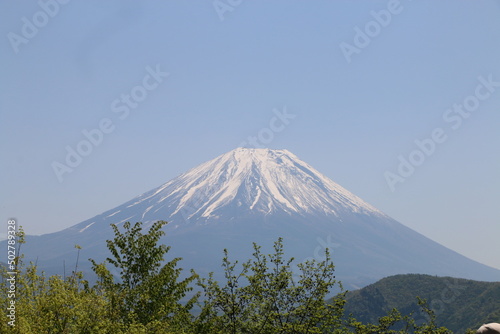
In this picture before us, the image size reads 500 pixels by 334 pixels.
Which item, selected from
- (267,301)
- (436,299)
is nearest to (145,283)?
(267,301)

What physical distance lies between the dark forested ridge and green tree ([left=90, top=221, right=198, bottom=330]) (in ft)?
298

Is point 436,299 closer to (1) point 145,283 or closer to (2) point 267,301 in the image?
(2) point 267,301

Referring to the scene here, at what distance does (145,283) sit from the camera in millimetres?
21391

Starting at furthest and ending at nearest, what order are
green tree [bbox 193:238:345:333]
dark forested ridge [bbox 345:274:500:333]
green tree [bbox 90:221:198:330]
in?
dark forested ridge [bbox 345:274:500:333], green tree [bbox 193:238:345:333], green tree [bbox 90:221:198:330]

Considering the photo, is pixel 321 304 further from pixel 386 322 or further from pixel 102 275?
pixel 102 275

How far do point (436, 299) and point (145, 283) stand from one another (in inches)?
4610

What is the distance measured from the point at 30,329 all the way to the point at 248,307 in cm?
891

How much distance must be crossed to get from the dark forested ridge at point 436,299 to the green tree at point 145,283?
90.9 m

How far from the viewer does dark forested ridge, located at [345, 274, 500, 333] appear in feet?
352

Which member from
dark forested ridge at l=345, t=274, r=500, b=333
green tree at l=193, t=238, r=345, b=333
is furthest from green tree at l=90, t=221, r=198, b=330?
dark forested ridge at l=345, t=274, r=500, b=333

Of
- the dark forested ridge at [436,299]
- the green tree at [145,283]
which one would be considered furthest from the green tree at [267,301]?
the dark forested ridge at [436,299]

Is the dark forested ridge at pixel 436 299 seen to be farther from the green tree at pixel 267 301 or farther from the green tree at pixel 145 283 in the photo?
the green tree at pixel 145 283

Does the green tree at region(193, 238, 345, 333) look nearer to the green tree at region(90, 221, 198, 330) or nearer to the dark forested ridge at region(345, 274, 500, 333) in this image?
the green tree at region(90, 221, 198, 330)

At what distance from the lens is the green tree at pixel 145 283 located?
20453mm
